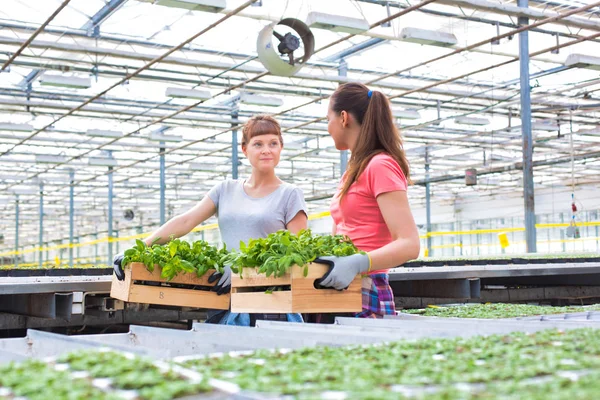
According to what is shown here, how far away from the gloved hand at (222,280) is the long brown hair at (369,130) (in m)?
0.49

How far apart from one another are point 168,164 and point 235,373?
63.6 feet

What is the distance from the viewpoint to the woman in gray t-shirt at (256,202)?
97.7 inches

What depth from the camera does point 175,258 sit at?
2.32 metres

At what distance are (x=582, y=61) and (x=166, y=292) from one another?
355 inches

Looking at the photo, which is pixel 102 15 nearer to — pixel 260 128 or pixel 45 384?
pixel 260 128

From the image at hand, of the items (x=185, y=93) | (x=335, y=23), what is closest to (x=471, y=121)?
(x=185, y=93)

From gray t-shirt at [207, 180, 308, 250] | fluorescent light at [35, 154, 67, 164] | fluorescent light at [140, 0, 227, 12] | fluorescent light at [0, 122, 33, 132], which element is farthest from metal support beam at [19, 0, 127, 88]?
fluorescent light at [35, 154, 67, 164]

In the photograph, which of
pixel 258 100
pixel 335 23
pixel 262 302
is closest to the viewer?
pixel 262 302

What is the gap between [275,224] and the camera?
248cm

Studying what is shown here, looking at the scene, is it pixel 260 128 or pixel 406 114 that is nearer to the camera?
pixel 260 128

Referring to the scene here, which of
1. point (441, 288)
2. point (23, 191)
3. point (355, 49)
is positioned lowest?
point (441, 288)

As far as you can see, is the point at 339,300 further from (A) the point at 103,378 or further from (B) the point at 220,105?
(B) the point at 220,105

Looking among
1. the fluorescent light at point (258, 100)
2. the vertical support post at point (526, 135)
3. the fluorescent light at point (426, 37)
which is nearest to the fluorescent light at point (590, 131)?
the vertical support post at point (526, 135)

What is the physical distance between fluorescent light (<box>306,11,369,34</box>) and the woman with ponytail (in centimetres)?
565
